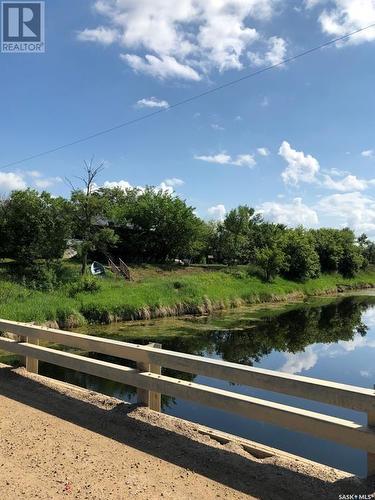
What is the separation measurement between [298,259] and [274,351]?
31020mm

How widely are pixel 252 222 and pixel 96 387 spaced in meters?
55.4

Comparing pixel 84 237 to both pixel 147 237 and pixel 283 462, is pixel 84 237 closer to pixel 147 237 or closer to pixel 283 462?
pixel 147 237

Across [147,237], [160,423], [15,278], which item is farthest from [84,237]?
[160,423]

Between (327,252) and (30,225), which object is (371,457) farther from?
(327,252)

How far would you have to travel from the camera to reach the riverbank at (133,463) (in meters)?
3.98

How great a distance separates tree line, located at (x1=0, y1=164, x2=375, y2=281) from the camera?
24938 millimetres

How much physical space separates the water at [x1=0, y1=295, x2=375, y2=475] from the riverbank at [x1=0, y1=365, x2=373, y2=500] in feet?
9.35

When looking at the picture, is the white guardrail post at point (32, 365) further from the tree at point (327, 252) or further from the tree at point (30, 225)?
the tree at point (327, 252)

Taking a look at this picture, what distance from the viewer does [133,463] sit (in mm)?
4488

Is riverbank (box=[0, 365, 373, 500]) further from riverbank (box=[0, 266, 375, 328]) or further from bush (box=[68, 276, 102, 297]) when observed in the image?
bush (box=[68, 276, 102, 297])

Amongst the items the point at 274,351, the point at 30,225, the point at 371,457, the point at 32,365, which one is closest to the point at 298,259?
the point at 30,225

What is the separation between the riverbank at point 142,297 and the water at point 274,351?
1142mm

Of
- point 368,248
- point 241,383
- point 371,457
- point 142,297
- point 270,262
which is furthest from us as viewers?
point 368,248

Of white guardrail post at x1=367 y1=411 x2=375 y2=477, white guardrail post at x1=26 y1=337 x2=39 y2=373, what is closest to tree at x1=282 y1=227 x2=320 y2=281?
white guardrail post at x1=26 y1=337 x2=39 y2=373
